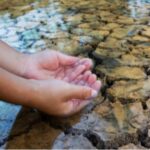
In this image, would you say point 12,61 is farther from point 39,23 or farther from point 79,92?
point 39,23

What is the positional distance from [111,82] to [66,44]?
53 centimetres

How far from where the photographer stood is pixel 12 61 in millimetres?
1153

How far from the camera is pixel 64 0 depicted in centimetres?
292

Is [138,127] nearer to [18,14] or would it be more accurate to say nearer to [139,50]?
[139,50]

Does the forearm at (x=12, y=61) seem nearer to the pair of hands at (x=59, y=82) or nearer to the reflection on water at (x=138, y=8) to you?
the pair of hands at (x=59, y=82)

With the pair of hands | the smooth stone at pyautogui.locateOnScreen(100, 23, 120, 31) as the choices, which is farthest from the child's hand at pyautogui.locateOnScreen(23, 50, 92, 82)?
the smooth stone at pyautogui.locateOnScreen(100, 23, 120, 31)

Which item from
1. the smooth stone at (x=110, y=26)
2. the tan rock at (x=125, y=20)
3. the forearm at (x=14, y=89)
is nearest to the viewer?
the forearm at (x=14, y=89)

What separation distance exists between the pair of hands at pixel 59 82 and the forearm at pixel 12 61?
1cm

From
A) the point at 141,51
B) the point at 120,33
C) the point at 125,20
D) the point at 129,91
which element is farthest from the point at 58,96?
the point at 125,20

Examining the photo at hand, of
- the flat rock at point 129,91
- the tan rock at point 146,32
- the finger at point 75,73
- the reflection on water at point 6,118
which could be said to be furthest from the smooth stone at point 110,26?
the reflection on water at point 6,118

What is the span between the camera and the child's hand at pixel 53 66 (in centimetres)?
113

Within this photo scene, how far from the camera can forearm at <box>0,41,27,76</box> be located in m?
1.13

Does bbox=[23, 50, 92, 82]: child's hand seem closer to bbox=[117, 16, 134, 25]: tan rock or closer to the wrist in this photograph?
the wrist

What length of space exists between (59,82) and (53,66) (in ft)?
0.62
